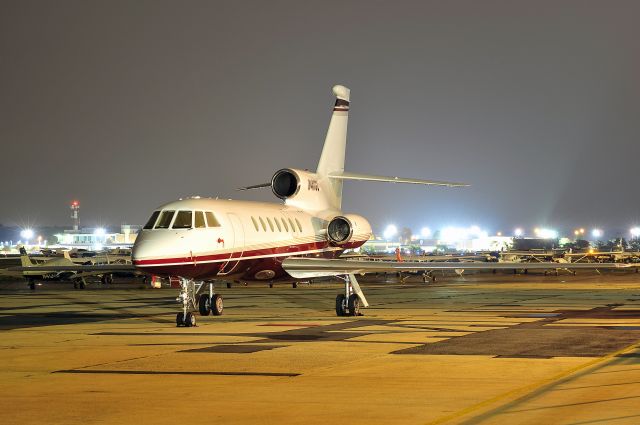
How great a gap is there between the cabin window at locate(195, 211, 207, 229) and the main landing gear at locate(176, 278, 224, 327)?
65.1 inches

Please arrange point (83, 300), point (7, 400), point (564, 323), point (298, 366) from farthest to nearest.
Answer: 1. point (83, 300)
2. point (564, 323)
3. point (298, 366)
4. point (7, 400)

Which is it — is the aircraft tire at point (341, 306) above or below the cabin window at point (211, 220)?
below

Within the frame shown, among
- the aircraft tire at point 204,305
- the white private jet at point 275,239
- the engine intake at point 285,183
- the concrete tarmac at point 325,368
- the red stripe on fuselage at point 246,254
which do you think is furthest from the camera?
the engine intake at point 285,183

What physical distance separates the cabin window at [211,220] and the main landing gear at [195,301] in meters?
1.87

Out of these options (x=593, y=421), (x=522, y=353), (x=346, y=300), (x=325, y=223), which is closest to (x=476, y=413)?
(x=593, y=421)

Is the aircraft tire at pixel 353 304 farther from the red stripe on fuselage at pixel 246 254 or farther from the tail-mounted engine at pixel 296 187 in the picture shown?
the tail-mounted engine at pixel 296 187

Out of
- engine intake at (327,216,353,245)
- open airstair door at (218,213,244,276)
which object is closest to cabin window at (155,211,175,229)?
open airstair door at (218,213,244,276)

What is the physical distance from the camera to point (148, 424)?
39.2ft

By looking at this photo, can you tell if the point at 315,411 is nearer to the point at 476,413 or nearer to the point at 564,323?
the point at 476,413

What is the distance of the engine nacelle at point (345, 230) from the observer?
1435 inches

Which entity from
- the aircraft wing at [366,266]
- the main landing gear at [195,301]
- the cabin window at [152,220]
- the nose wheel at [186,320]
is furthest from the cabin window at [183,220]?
the aircraft wing at [366,266]

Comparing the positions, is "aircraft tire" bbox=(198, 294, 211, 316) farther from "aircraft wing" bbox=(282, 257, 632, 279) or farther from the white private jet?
"aircraft wing" bbox=(282, 257, 632, 279)

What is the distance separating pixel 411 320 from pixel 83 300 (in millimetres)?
20126

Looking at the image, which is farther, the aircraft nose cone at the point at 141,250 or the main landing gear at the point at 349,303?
the main landing gear at the point at 349,303
